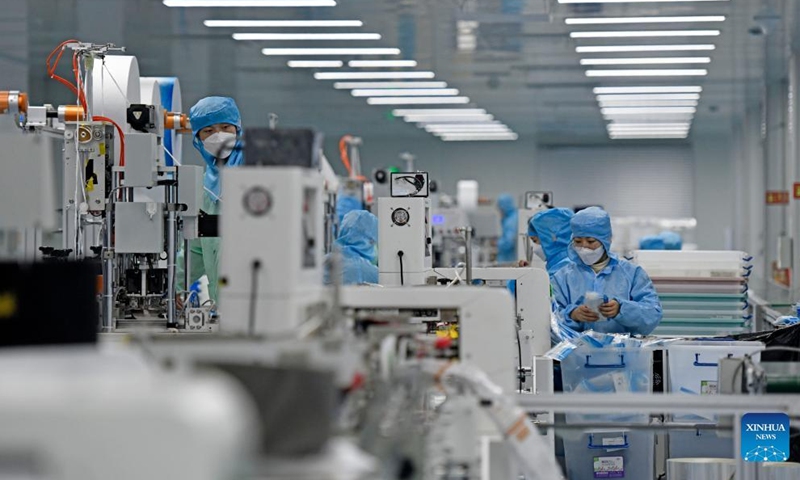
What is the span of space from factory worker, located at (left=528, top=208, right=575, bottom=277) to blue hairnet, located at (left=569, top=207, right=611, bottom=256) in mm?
1217

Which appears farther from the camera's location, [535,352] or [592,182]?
[592,182]

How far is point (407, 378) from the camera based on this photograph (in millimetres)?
2416

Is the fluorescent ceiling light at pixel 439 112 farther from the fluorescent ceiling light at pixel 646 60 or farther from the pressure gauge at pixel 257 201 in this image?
the pressure gauge at pixel 257 201

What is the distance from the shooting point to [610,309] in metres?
5.39

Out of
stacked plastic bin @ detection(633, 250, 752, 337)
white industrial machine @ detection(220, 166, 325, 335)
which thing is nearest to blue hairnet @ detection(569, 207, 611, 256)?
stacked plastic bin @ detection(633, 250, 752, 337)

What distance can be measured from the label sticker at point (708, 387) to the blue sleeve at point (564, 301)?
788mm

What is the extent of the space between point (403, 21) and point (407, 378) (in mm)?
5710

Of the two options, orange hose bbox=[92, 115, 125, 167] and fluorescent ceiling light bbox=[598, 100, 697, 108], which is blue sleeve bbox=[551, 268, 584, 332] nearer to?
orange hose bbox=[92, 115, 125, 167]

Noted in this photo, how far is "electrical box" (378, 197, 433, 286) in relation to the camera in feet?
15.2

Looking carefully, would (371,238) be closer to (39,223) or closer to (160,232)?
(160,232)

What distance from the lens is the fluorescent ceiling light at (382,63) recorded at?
380 inches

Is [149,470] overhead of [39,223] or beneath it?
beneath

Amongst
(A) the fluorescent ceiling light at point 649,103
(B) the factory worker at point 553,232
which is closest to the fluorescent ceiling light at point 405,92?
(A) the fluorescent ceiling light at point 649,103

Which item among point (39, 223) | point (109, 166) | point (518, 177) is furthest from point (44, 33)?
point (518, 177)
